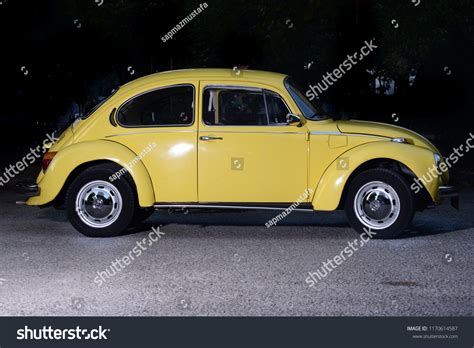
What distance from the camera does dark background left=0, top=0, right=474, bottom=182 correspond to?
2514cm

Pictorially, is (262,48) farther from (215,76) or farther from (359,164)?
(359,164)

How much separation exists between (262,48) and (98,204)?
2119 cm

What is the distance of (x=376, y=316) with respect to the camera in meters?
6.25

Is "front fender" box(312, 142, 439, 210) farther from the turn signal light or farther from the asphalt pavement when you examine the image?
the turn signal light

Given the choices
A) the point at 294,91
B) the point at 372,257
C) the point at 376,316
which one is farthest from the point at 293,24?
the point at 376,316

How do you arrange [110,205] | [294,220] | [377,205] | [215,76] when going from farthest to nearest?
[294,220]
[215,76]
[110,205]
[377,205]

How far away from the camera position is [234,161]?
31.4 ft

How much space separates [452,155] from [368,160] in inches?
521

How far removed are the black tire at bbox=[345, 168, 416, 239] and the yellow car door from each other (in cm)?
55

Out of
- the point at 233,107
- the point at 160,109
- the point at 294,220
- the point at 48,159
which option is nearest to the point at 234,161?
the point at 233,107

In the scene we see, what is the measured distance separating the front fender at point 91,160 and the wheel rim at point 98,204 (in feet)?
0.87

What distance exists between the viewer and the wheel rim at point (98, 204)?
9719mm

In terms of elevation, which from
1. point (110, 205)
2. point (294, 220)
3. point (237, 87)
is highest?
point (237, 87)

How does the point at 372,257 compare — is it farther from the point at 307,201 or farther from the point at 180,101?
the point at 180,101
